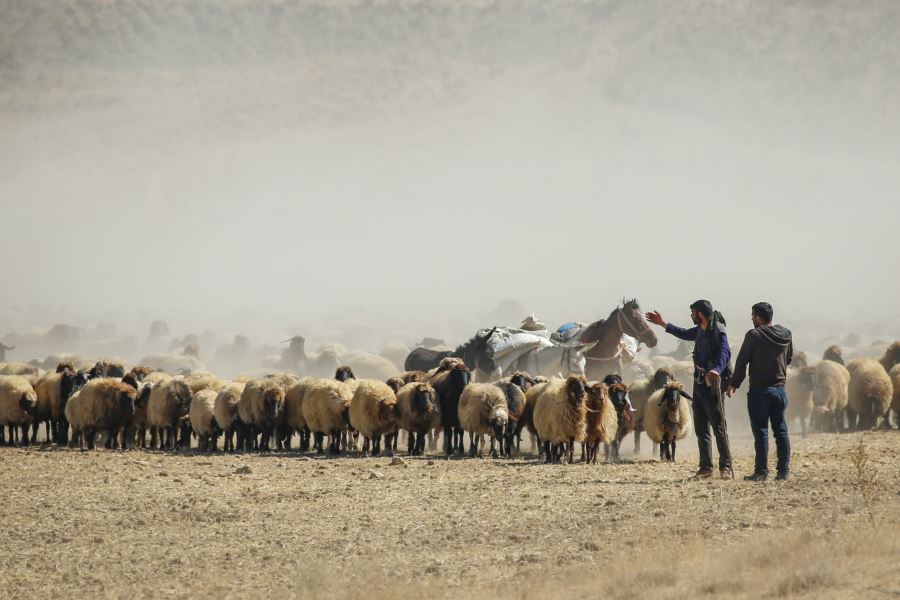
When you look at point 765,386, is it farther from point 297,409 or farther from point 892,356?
point 892,356

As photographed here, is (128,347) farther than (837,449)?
Yes

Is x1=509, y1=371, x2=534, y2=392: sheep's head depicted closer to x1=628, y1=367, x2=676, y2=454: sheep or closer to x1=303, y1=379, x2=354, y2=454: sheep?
x1=628, y1=367, x2=676, y2=454: sheep

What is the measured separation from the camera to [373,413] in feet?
59.0

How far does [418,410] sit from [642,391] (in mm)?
4721

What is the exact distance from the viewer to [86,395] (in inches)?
766

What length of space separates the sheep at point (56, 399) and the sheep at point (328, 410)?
584cm

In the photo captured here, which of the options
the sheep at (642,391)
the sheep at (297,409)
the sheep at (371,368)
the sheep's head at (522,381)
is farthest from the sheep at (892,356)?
the sheep at (371,368)

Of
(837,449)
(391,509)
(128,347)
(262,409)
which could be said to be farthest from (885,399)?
(128,347)

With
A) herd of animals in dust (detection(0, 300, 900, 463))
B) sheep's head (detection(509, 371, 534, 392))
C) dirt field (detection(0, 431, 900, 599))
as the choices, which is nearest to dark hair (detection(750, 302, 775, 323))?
dirt field (detection(0, 431, 900, 599))

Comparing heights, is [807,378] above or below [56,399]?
above

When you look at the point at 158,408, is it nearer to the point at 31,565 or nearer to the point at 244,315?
the point at 31,565

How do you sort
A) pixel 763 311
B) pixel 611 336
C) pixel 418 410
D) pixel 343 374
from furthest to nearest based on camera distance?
pixel 611 336
pixel 343 374
pixel 418 410
pixel 763 311

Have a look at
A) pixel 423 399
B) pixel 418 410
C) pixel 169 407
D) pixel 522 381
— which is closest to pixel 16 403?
pixel 169 407

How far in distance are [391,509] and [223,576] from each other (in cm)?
289
